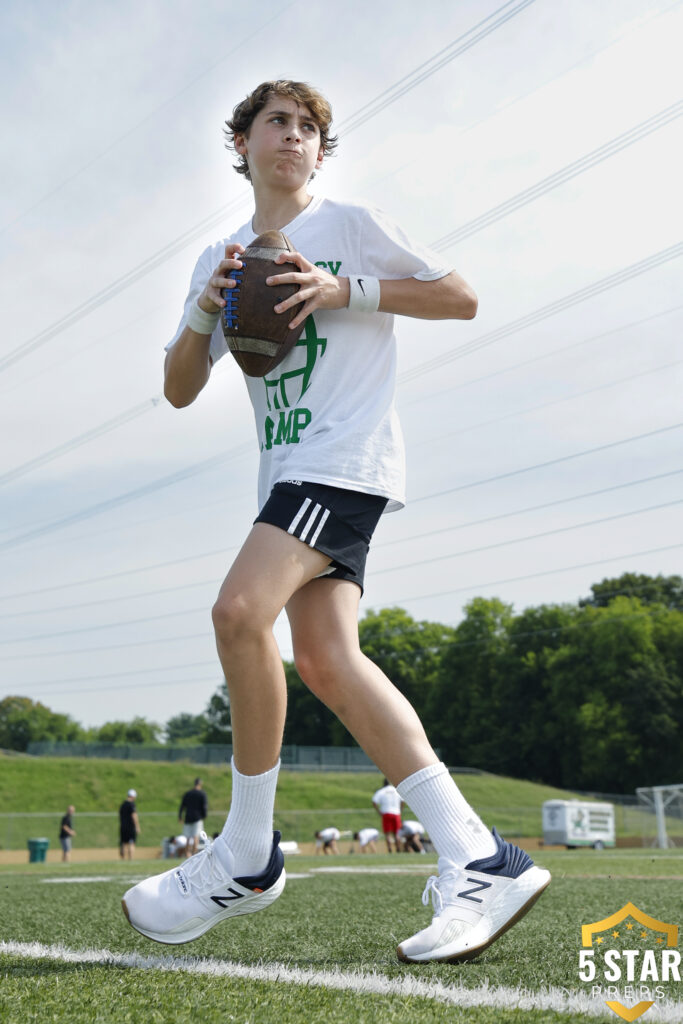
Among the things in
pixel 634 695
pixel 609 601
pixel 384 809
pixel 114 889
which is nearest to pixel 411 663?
pixel 609 601

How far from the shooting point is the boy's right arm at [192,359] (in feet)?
10.7

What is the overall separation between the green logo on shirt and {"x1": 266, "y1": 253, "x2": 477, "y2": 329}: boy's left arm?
0.49 feet

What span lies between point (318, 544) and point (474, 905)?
1.07 meters

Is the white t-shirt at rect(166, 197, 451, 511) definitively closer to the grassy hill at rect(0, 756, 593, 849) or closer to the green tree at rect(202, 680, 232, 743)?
the grassy hill at rect(0, 756, 593, 849)

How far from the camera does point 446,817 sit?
302 cm

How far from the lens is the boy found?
9.53ft

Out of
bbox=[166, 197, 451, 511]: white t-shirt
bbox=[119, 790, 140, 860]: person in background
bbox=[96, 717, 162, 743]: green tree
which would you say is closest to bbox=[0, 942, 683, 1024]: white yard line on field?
bbox=[166, 197, 451, 511]: white t-shirt

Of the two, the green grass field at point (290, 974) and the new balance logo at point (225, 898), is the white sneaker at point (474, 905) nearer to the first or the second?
the green grass field at point (290, 974)

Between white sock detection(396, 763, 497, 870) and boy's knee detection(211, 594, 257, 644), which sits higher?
boy's knee detection(211, 594, 257, 644)

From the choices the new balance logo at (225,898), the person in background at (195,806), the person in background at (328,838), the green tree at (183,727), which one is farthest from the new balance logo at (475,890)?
the green tree at (183,727)

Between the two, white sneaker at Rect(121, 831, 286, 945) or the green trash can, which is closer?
white sneaker at Rect(121, 831, 286, 945)

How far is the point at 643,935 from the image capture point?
3.48 m

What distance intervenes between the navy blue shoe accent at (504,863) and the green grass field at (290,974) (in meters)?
0.24

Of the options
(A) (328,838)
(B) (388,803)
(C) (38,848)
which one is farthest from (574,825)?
(C) (38,848)
